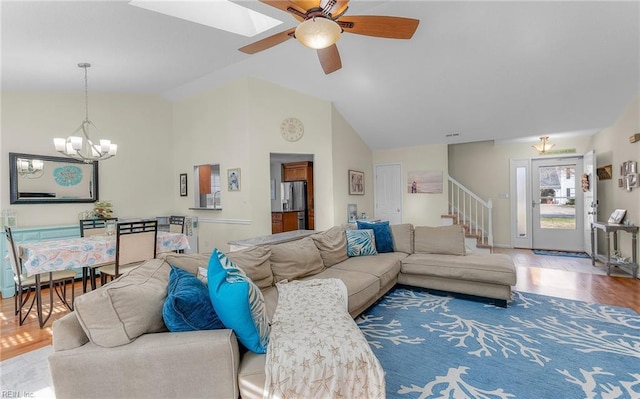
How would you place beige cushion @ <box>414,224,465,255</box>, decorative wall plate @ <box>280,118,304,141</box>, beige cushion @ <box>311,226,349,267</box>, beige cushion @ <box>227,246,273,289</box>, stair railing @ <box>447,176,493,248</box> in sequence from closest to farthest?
beige cushion @ <box>227,246,273,289</box> → beige cushion @ <box>311,226,349,267</box> → beige cushion @ <box>414,224,465,255</box> → decorative wall plate @ <box>280,118,304,141</box> → stair railing @ <box>447,176,493,248</box>

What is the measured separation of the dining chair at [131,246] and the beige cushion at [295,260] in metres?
1.59

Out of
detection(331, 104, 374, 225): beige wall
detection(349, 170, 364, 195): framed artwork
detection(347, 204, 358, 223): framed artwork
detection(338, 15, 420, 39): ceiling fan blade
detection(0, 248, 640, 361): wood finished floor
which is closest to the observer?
detection(338, 15, 420, 39): ceiling fan blade

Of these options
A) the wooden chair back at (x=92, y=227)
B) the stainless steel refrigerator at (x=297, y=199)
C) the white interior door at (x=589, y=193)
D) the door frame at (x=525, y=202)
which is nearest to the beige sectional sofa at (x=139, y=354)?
the wooden chair back at (x=92, y=227)

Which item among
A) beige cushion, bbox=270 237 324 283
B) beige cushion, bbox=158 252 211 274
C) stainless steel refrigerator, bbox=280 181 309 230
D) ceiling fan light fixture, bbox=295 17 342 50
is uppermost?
ceiling fan light fixture, bbox=295 17 342 50

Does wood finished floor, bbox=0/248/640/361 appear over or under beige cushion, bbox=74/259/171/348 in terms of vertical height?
under

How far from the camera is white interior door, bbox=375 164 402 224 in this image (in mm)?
6812

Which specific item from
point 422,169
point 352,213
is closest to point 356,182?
point 352,213

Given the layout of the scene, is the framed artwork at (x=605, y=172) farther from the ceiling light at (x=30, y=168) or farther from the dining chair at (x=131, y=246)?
the ceiling light at (x=30, y=168)

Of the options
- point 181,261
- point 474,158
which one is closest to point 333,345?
point 181,261

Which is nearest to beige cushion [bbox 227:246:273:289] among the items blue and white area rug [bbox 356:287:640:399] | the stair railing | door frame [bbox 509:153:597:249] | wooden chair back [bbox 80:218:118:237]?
blue and white area rug [bbox 356:287:640:399]

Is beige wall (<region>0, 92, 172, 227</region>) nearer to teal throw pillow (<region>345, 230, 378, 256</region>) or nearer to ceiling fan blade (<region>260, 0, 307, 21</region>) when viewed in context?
teal throw pillow (<region>345, 230, 378, 256</region>)

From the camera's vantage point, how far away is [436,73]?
4.38 m

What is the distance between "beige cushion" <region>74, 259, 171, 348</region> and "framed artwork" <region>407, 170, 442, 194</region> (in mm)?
5875

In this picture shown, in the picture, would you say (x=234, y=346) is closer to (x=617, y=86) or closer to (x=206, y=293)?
(x=206, y=293)
